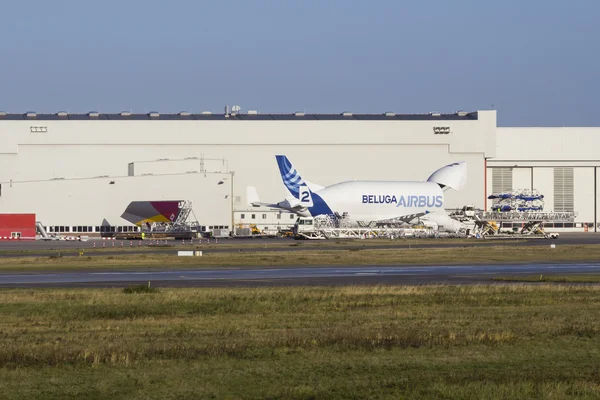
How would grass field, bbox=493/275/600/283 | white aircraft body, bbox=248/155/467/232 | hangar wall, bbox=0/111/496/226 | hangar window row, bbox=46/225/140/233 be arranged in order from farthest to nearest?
hangar wall, bbox=0/111/496/226 → hangar window row, bbox=46/225/140/233 → white aircraft body, bbox=248/155/467/232 → grass field, bbox=493/275/600/283

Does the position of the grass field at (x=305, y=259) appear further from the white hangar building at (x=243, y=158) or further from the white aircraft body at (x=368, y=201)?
the white hangar building at (x=243, y=158)

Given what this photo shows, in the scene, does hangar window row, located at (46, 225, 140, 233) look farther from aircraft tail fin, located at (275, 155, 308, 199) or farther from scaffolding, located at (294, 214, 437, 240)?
scaffolding, located at (294, 214, 437, 240)

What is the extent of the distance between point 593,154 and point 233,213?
166ft

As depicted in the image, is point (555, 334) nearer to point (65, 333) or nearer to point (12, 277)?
point (65, 333)

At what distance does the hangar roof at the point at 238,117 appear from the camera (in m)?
122

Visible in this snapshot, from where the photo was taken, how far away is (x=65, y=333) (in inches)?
837

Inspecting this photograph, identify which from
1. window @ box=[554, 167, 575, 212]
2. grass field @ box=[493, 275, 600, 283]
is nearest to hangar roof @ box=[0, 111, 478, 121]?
window @ box=[554, 167, 575, 212]

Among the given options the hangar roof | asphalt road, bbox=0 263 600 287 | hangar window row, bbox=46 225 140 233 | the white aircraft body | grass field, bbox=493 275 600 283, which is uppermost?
the hangar roof

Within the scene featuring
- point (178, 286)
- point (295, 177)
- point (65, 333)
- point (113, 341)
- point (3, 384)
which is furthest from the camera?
point (295, 177)

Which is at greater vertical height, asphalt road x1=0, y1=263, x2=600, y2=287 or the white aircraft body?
the white aircraft body

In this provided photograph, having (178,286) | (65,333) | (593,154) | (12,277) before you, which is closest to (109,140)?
(593,154)

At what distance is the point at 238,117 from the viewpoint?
12612cm

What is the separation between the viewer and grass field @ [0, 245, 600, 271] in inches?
2058

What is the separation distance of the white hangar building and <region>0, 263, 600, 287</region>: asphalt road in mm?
65145
